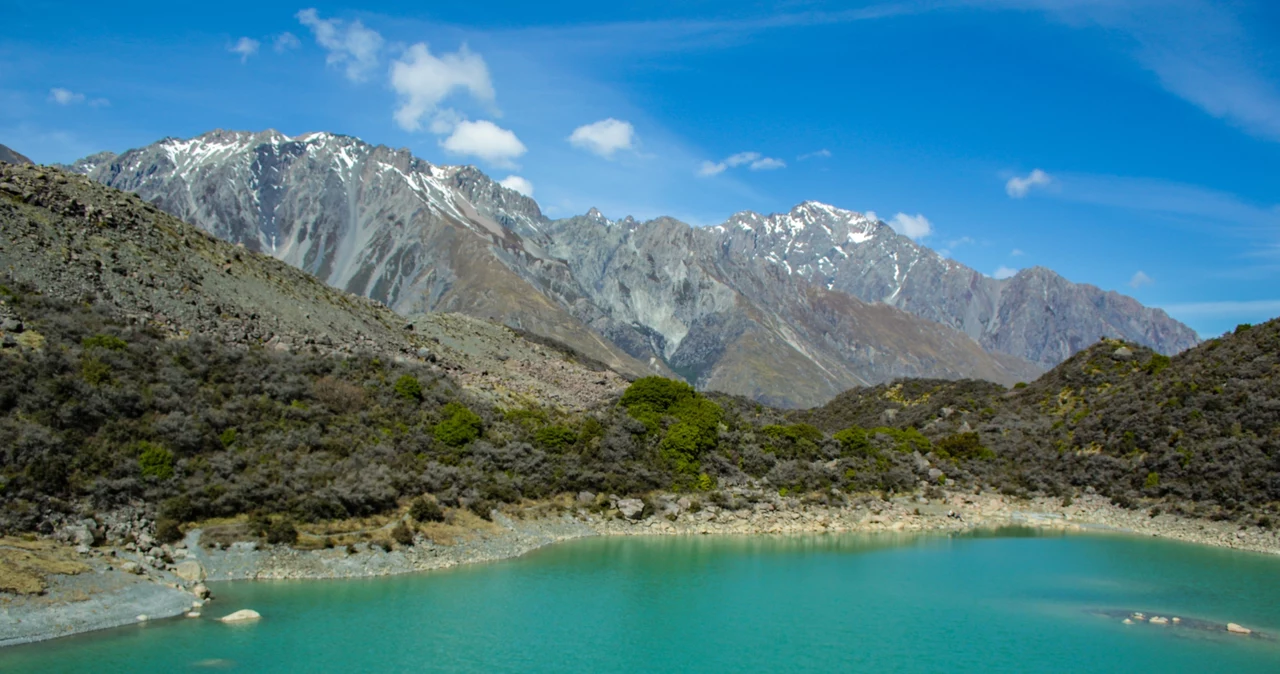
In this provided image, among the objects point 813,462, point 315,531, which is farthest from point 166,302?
point 813,462

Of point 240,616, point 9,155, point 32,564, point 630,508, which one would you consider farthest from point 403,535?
point 9,155

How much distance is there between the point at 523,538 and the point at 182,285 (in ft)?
85.5

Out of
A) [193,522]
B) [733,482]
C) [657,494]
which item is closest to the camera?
[193,522]

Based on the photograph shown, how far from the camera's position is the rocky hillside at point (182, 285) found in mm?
47594

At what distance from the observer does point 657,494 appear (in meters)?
54.3

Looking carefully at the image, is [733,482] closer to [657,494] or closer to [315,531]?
[657,494]

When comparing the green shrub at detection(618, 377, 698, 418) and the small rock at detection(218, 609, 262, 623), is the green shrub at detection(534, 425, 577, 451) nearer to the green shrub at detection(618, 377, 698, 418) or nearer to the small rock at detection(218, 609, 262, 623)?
the green shrub at detection(618, 377, 698, 418)

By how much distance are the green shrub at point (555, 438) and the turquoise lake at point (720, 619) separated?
33.1 ft

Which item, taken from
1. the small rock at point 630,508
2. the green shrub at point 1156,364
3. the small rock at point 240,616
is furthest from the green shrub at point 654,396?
the green shrub at point 1156,364

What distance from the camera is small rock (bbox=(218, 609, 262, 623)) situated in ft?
90.2

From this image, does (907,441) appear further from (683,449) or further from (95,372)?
(95,372)

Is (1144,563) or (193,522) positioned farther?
(1144,563)

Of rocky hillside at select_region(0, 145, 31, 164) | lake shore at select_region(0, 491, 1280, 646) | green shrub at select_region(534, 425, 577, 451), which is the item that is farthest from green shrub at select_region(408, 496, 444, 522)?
rocky hillside at select_region(0, 145, 31, 164)

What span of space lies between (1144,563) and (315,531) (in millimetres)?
39856
